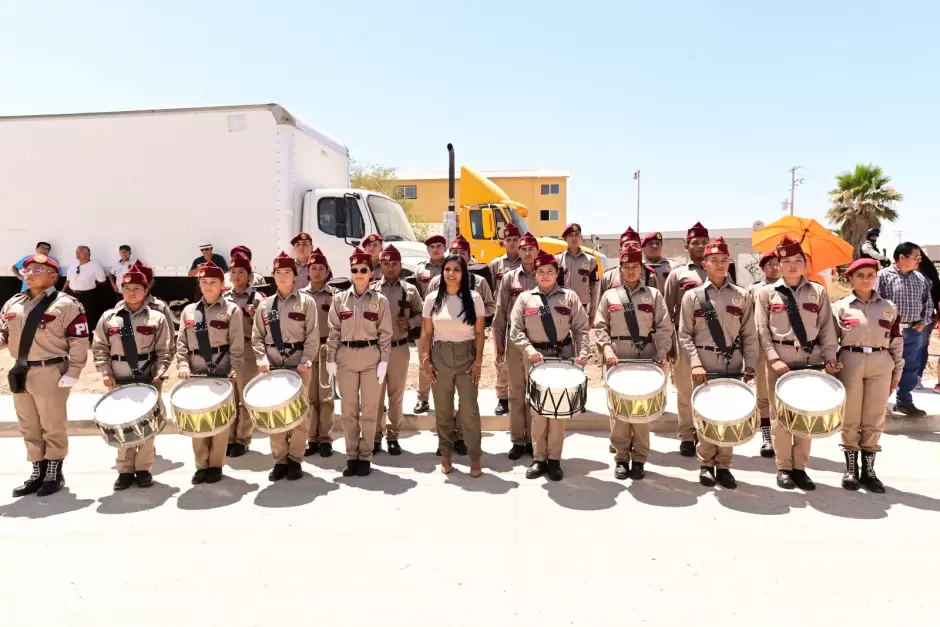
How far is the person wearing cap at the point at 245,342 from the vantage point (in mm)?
5961

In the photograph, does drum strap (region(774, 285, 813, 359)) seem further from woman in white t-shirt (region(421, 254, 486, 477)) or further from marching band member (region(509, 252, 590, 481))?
woman in white t-shirt (region(421, 254, 486, 477))

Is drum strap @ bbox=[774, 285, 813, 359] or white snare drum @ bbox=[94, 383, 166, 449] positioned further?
drum strap @ bbox=[774, 285, 813, 359]

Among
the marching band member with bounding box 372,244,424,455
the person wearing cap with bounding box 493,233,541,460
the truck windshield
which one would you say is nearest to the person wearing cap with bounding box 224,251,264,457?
the marching band member with bounding box 372,244,424,455

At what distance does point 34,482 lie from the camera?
4.99 metres

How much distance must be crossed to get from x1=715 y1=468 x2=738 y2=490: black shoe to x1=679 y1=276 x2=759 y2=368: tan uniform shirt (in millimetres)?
915

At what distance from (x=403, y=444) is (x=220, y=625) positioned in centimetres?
336

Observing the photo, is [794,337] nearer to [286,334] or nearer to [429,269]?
[429,269]

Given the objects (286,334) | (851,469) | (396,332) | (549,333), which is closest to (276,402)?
(286,334)

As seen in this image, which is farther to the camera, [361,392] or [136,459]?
[361,392]

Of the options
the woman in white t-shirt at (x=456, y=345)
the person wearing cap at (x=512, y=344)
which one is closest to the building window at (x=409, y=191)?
the person wearing cap at (x=512, y=344)

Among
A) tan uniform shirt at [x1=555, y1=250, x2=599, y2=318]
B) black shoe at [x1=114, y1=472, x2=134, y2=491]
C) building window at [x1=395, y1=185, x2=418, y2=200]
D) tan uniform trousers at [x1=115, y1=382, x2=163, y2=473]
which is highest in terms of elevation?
building window at [x1=395, y1=185, x2=418, y2=200]

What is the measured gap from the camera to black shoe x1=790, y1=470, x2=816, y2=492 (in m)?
4.79

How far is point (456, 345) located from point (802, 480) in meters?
3.11

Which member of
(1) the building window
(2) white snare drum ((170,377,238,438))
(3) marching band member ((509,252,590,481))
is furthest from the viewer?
(1) the building window
